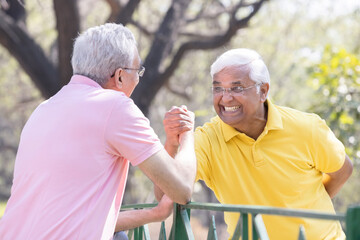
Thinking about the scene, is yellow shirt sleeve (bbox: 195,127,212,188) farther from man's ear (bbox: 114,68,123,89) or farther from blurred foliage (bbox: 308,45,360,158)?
blurred foliage (bbox: 308,45,360,158)

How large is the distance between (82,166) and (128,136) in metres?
0.22

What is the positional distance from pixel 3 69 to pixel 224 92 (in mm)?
14095

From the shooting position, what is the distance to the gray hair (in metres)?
2.69

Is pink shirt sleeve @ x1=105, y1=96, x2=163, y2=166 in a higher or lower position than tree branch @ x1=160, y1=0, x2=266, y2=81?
higher

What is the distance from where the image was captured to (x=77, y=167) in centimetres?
243

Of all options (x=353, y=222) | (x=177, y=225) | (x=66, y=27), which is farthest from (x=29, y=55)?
(x=353, y=222)

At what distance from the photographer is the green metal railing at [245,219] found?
6.11 feet

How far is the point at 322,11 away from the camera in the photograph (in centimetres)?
1502

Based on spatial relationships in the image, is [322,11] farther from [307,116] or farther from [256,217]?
[256,217]

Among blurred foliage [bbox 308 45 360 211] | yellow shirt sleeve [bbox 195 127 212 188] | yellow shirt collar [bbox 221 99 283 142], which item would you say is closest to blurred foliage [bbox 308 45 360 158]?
blurred foliage [bbox 308 45 360 211]

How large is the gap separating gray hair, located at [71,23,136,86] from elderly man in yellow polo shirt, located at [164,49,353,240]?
752 millimetres

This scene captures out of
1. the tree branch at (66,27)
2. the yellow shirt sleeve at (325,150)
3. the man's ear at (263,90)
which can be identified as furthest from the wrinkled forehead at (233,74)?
the tree branch at (66,27)

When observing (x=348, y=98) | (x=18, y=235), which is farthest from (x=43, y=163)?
(x=348, y=98)

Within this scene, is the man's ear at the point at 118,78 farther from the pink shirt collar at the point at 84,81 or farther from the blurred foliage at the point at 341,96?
the blurred foliage at the point at 341,96
